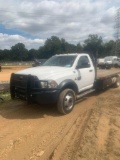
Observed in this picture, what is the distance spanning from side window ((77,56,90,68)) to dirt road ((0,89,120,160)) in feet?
5.03

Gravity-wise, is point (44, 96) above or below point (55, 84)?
below

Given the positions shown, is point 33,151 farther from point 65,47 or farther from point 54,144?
point 65,47

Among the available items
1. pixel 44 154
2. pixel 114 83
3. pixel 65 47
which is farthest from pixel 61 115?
pixel 65 47

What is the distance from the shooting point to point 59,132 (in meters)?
5.58

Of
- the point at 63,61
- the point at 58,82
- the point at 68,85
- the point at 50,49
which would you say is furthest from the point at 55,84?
the point at 50,49

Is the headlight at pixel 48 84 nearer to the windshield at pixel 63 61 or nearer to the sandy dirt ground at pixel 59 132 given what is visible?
the sandy dirt ground at pixel 59 132

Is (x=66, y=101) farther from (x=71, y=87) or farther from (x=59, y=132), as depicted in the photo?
(x=59, y=132)

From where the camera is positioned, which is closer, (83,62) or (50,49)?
(83,62)

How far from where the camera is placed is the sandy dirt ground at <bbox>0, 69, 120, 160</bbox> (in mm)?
4418

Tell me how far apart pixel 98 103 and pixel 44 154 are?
4.51 meters

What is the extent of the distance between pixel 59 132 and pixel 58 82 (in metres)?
1.84

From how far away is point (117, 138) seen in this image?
504 cm

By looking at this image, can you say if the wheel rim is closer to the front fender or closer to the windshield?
the front fender

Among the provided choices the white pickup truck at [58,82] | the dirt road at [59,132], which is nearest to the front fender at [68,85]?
the white pickup truck at [58,82]
